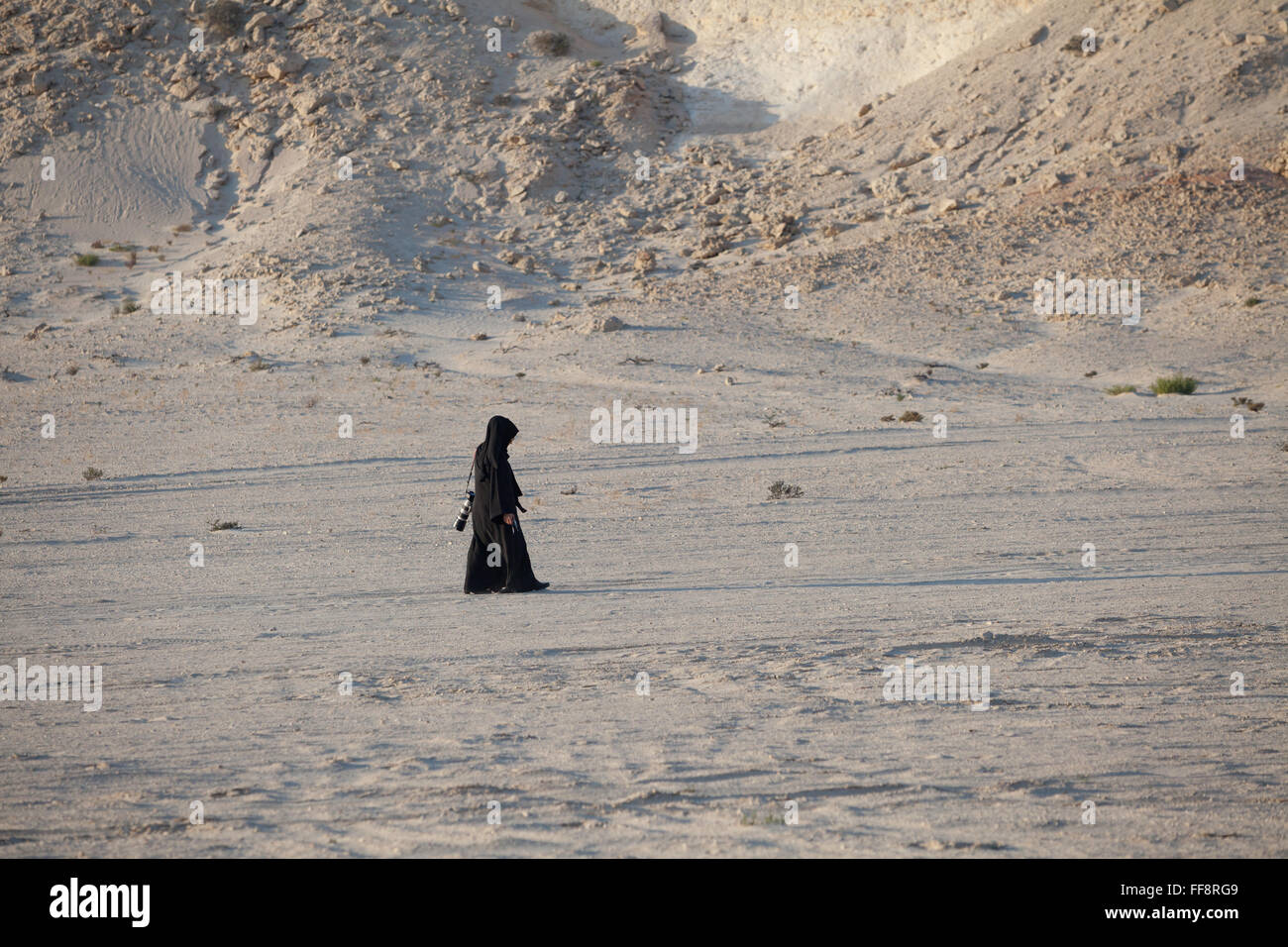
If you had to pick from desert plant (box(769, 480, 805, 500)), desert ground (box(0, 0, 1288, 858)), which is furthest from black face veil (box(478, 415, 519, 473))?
desert plant (box(769, 480, 805, 500))

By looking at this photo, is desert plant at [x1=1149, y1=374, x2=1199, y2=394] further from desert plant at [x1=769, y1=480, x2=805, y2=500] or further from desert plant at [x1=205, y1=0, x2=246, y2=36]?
desert plant at [x1=205, y1=0, x2=246, y2=36]

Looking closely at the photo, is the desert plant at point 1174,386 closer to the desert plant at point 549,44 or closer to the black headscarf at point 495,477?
the black headscarf at point 495,477

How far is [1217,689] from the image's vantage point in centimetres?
630

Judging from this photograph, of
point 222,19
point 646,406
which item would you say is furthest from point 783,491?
point 222,19

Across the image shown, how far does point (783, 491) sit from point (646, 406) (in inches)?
264

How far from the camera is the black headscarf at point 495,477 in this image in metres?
9.24

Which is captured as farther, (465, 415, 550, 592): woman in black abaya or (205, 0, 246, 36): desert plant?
(205, 0, 246, 36): desert plant

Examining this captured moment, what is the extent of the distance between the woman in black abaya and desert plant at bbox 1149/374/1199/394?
15.5 m

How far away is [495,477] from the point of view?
9.28m

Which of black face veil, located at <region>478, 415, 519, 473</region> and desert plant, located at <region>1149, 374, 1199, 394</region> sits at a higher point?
desert plant, located at <region>1149, 374, 1199, 394</region>

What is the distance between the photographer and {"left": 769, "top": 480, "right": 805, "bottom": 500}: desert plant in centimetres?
1380

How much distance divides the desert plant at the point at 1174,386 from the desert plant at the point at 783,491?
10.1m

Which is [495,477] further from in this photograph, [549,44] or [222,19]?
[222,19]

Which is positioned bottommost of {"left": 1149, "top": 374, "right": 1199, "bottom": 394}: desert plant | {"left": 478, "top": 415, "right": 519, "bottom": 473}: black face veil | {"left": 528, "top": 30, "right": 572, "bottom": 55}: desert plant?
{"left": 478, "top": 415, "right": 519, "bottom": 473}: black face veil
